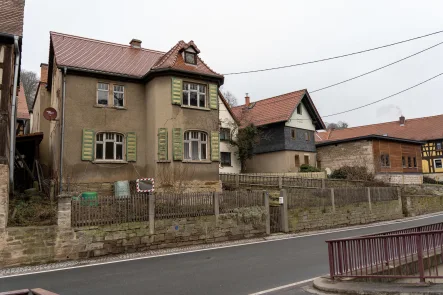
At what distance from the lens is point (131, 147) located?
19.5m

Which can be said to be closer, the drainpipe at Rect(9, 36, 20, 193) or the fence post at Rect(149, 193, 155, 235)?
the fence post at Rect(149, 193, 155, 235)

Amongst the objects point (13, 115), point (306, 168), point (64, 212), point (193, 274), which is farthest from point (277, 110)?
point (193, 274)

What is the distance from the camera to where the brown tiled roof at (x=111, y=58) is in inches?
749

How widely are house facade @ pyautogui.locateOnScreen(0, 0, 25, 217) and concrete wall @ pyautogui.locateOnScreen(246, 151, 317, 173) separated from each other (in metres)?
23.5

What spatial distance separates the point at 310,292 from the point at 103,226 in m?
7.74

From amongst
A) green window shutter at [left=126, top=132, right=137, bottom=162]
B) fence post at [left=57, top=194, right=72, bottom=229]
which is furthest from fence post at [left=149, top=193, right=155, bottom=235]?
green window shutter at [left=126, top=132, right=137, bottom=162]

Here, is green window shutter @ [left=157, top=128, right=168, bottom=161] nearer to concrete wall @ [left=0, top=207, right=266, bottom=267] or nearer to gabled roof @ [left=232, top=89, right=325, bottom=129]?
concrete wall @ [left=0, top=207, right=266, bottom=267]

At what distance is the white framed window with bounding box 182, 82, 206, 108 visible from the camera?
64.9ft

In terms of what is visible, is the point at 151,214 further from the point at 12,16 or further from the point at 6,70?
the point at 12,16

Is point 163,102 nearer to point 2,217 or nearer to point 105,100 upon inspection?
point 105,100

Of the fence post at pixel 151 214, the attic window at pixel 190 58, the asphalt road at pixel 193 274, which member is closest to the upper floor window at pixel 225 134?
the attic window at pixel 190 58

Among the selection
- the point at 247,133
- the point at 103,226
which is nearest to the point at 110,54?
the point at 103,226

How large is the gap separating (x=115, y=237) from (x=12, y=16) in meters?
10.6

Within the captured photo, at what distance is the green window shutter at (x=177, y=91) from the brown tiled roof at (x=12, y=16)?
743 centimetres
